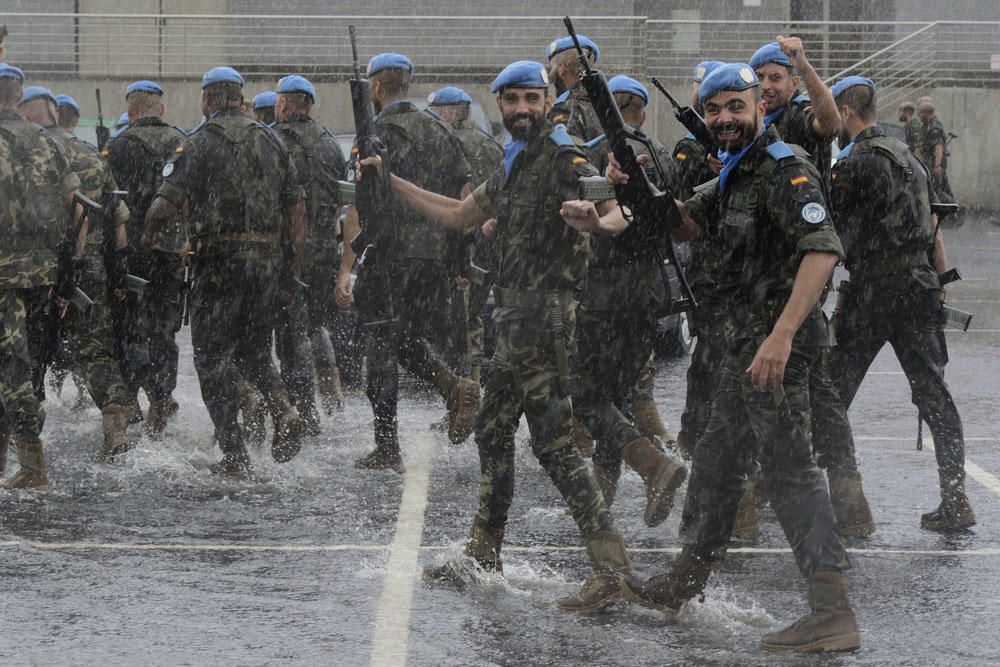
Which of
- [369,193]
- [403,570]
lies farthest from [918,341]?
[369,193]

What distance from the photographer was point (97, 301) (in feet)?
29.9

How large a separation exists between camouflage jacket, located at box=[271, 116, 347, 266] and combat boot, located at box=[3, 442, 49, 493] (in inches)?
102

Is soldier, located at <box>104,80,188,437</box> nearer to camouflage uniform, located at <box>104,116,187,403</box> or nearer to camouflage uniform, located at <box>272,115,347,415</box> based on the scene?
camouflage uniform, located at <box>104,116,187,403</box>

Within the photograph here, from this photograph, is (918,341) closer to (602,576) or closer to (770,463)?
(770,463)

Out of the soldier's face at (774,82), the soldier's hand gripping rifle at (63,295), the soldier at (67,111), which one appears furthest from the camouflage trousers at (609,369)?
the soldier at (67,111)

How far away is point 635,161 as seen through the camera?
5676 mm

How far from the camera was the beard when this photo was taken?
5922 mm

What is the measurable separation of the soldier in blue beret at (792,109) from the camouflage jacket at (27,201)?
11.7ft

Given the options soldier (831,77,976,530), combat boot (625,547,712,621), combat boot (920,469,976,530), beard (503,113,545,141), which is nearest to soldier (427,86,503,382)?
soldier (831,77,976,530)

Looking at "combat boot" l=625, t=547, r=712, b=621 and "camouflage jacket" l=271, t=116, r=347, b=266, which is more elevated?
"camouflage jacket" l=271, t=116, r=347, b=266

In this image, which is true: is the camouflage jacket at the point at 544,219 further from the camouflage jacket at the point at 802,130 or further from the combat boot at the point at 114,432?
the combat boot at the point at 114,432

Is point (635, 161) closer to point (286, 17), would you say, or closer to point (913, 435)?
point (913, 435)

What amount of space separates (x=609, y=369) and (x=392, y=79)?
7.81 ft

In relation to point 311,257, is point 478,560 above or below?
below
